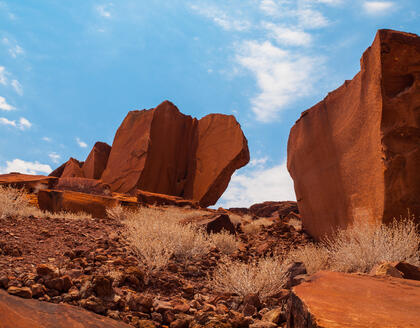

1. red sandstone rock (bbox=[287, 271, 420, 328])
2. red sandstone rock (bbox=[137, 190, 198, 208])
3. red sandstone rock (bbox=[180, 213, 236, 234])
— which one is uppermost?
red sandstone rock (bbox=[137, 190, 198, 208])

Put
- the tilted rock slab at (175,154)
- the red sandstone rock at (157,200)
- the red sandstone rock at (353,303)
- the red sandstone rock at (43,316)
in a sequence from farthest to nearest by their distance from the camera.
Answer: the tilted rock slab at (175,154) → the red sandstone rock at (157,200) → the red sandstone rock at (43,316) → the red sandstone rock at (353,303)

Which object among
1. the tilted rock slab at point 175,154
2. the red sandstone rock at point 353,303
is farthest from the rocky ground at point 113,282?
the tilted rock slab at point 175,154

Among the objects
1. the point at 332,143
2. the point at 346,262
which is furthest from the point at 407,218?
the point at 332,143

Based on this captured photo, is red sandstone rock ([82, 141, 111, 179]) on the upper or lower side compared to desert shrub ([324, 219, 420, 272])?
upper

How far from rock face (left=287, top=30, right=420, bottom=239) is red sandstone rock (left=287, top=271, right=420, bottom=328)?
3.36 meters

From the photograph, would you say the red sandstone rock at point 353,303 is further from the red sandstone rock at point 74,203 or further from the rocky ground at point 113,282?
the red sandstone rock at point 74,203

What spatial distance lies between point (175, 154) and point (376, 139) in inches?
667

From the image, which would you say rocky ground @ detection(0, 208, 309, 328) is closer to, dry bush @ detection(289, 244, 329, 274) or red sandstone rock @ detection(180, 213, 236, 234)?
dry bush @ detection(289, 244, 329, 274)

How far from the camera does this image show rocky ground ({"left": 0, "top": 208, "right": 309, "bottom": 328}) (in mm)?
3137

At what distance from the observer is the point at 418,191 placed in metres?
5.96

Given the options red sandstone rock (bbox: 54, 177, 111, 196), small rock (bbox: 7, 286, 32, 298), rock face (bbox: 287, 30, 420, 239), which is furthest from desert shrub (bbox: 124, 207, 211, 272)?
red sandstone rock (bbox: 54, 177, 111, 196)

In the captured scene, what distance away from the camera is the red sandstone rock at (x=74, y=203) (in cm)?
1041

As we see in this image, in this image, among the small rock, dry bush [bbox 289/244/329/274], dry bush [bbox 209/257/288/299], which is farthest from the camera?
dry bush [bbox 289/244/329/274]

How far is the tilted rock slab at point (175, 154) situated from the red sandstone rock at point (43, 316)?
16682mm
